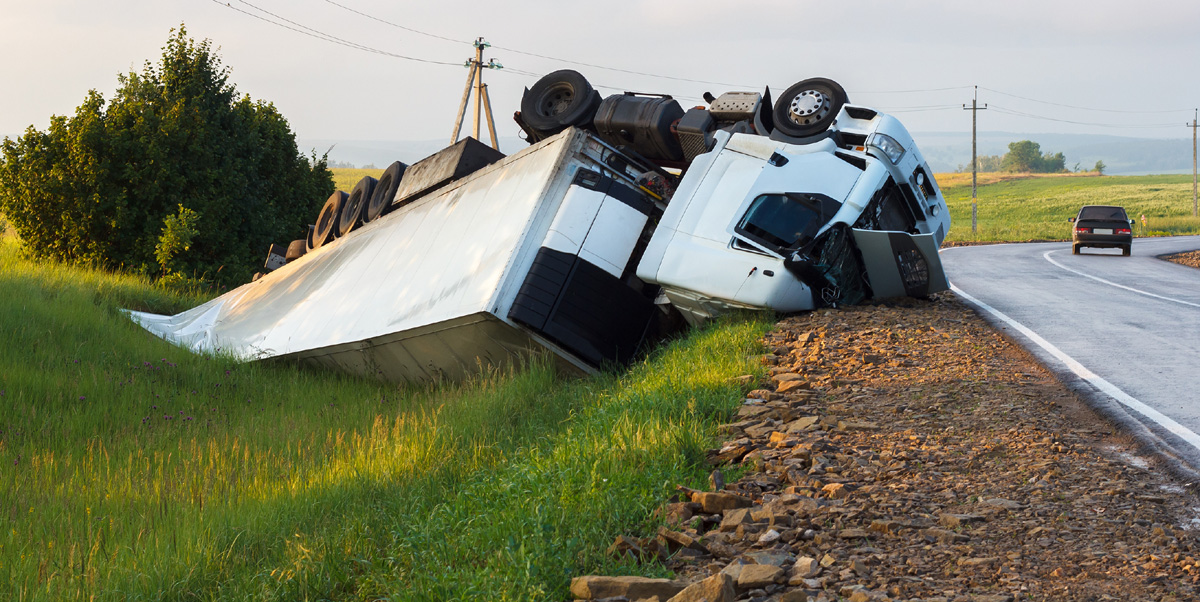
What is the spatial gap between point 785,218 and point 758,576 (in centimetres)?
654

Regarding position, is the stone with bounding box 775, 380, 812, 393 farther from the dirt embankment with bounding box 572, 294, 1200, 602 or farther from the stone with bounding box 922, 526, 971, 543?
the stone with bounding box 922, 526, 971, 543

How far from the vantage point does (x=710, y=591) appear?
11.2ft

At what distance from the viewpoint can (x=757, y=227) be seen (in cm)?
970

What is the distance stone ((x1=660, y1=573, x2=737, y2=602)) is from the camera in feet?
11.1

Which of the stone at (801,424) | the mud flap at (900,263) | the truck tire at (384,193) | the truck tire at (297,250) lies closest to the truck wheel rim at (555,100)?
the truck tire at (384,193)

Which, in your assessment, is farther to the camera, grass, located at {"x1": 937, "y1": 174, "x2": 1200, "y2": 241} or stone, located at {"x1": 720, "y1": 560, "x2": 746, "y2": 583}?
grass, located at {"x1": 937, "y1": 174, "x2": 1200, "y2": 241}

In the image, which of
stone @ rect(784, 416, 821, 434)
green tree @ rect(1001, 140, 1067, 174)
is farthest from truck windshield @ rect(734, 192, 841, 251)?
green tree @ rect(1001, 140, 1067, 174)

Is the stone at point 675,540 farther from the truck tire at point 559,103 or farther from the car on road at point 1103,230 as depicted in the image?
the car on road at point 1103,230

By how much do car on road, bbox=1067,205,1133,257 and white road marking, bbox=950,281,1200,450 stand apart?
16790 mm

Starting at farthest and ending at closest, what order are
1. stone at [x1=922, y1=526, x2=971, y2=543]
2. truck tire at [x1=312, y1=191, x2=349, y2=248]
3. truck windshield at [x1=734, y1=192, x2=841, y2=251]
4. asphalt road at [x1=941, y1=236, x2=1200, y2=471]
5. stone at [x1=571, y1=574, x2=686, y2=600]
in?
truck tire at [x1=312, y1=191, x2=349, y2=248] < truck windshield at [x1=734, y1=192, x2=841, y2=251] < asphalt road at [x1=941, y1=236, x2=1200, y2=471] < stone at [x1=922, y1=526, x2=971, y2=543] < stone at [x1=571, y1=574, x2=686, y2=600]

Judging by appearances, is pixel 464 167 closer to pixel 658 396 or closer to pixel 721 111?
pixel 721 111

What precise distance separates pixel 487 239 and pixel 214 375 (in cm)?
481

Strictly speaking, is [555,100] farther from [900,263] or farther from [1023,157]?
[1023,157]

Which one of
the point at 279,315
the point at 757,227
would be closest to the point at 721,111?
the point at 757,227
